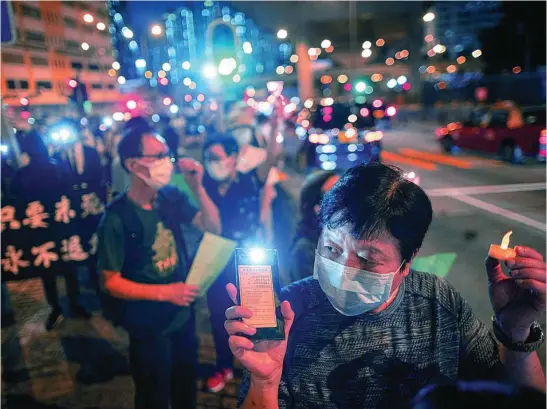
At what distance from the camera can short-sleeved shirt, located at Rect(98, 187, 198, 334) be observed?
97.9 inches

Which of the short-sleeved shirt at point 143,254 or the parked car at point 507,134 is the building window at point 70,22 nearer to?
A: the parked car at point 507,134

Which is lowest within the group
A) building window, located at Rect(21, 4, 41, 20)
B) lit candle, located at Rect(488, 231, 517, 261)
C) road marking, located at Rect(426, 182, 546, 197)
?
road marking, located at Rect(426, 182, 546, 197)

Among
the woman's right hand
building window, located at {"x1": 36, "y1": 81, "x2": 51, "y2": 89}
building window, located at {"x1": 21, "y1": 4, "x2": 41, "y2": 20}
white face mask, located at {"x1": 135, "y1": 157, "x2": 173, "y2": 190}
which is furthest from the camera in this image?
building window, located at {"x1": 36, "y1": 81, "x2": 51, "y2": 89}

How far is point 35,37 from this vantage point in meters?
63.6

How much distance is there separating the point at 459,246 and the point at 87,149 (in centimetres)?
587

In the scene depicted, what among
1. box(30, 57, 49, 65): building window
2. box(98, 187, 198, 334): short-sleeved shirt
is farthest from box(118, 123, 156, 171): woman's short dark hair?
box(30, 57, 49, 65): building window

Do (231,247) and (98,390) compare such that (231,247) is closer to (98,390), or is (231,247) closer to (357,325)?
(357,325)

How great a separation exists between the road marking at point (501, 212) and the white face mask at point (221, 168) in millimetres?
5780

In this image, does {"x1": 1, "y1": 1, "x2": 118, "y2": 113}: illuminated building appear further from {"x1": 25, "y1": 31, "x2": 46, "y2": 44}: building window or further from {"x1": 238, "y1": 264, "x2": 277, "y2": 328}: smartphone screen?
{"x1": 238, "y1": 264, "x2": 277, "y2": 328}: smartphone screen

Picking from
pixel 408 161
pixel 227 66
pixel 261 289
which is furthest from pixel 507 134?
pixel 261 289

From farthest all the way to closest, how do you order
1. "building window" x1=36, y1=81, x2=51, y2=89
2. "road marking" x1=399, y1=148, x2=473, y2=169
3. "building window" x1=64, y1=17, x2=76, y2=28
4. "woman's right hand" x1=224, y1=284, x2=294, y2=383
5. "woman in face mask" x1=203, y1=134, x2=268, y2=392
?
1. "building window" x1=64, y1=17, x2=76, y2=28
2. "building window" x1=36, y1=81, x2=51, y2=89
3. "road marking" x1=399, y1=148, x2=473, y2=169
4. "woman in face mask" x1=203, y1=134, x2=268, y2=392
5. "woman's right hand" x1=224, y1=284, x2=294, y2=383

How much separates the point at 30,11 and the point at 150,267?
73360 millimetres

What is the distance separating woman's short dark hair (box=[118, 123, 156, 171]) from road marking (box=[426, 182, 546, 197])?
8.40m

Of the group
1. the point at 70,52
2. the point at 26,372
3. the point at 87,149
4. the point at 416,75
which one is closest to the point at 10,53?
the point at 70,52
